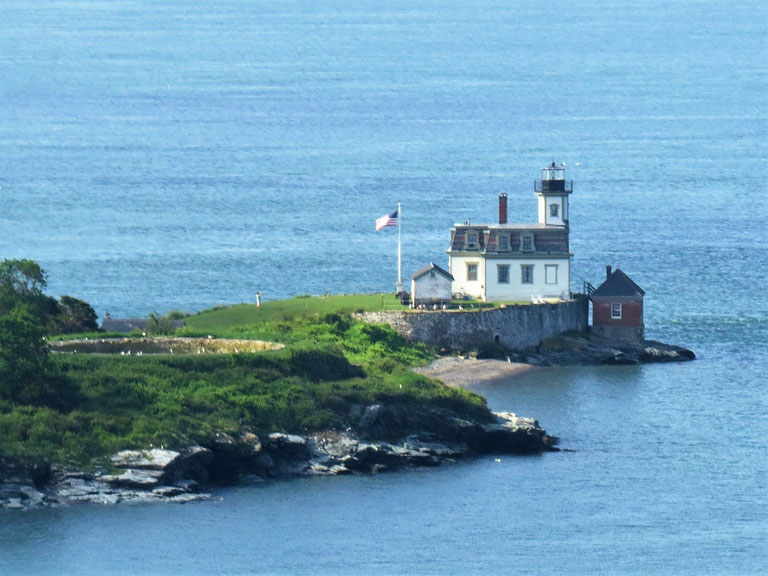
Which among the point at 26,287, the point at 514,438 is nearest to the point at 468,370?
the point at 514,438

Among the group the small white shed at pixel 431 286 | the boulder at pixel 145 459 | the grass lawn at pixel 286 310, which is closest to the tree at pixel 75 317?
the grass lawn at pixel 286 310

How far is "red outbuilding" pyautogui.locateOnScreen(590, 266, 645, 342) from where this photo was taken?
307 feet

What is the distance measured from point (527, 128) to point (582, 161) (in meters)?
22.8

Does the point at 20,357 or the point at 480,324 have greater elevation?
the point at 480,324

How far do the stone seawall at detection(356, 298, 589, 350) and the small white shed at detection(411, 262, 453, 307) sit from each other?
110 cm

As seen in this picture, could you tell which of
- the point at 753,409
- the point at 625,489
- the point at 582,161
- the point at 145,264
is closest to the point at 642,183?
the point at 582,161

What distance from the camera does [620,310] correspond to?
9369cm

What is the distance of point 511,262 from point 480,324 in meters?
4.13

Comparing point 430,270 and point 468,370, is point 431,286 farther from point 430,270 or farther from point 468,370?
point 468,370

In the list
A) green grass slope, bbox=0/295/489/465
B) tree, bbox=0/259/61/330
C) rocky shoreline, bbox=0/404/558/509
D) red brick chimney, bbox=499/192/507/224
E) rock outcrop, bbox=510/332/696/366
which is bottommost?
rocky shoreline, bbox=0/404/558/509

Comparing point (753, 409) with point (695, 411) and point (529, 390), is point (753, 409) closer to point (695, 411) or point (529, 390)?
point (695, 411)

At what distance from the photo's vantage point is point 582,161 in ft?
524

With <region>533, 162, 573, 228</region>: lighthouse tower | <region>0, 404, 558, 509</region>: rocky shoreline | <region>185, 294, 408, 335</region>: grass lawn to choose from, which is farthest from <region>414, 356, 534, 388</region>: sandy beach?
<region>0, 404, 558, 509</region>: rocky shoreline

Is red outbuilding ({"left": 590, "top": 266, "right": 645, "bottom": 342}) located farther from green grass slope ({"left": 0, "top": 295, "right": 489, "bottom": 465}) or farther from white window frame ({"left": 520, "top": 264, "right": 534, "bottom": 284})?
green grass slope ({"left": 0, "top": 295, "right": 489, "bottom": 465})
